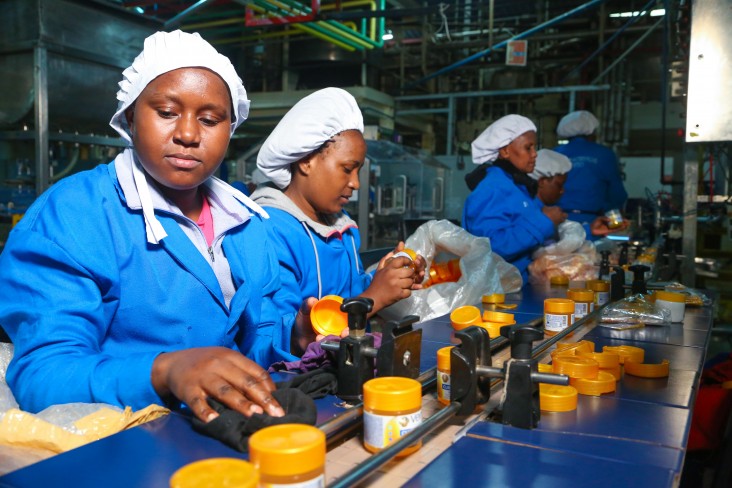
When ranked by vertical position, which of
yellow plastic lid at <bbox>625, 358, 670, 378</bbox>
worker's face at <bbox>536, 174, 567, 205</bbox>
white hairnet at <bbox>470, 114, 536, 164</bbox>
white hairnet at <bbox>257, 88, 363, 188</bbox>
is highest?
white hairnet at <bbox>470, 114, 536, 164</bbox>

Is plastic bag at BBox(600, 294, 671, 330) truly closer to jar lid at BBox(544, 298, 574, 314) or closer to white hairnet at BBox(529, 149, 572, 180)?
jar lid at BBox(544, 298, 574, 314)

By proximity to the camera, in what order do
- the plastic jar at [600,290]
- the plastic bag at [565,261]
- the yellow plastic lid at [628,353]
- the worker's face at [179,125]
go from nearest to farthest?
1. the worker's face at [179,125]
2. the yellow plastic lid at [628,353]
3. the plastic jar at [600,290]
4. the plastic bag at [565,261]

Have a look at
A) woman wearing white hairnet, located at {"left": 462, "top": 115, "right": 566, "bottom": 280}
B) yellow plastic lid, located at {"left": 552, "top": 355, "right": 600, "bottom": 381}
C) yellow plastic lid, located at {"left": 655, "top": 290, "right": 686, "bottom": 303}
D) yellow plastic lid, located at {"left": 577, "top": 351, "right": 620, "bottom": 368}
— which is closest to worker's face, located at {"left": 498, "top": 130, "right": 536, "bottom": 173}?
woman wearing white hairnet, located at {"left": 462, "top": 115, "right": 566, "bottom": 280}

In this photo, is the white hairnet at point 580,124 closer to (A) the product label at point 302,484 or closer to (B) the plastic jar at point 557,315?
(B) the plastic jar at point 557,315

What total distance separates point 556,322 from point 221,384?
1169 millimetres

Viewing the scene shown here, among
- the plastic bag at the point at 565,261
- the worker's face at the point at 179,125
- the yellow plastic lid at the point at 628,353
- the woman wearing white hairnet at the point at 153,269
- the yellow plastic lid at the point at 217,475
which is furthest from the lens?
the plastic bag at the point at 565,261

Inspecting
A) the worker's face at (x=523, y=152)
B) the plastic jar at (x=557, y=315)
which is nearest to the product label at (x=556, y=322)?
the plastic jar at (x=557, y=315)

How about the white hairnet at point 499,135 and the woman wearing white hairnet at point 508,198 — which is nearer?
the woman wearing white hairnet at point 508,198

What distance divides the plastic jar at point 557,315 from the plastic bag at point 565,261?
1.28 m

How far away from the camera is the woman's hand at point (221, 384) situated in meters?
0.89

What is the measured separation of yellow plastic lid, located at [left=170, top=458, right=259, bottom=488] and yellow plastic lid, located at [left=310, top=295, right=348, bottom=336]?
2.66ft

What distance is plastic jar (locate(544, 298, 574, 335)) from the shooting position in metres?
1.75

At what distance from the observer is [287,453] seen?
637 millimetres

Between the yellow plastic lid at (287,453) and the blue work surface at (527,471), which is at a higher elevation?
the yellow plastic lid at (287,453)
